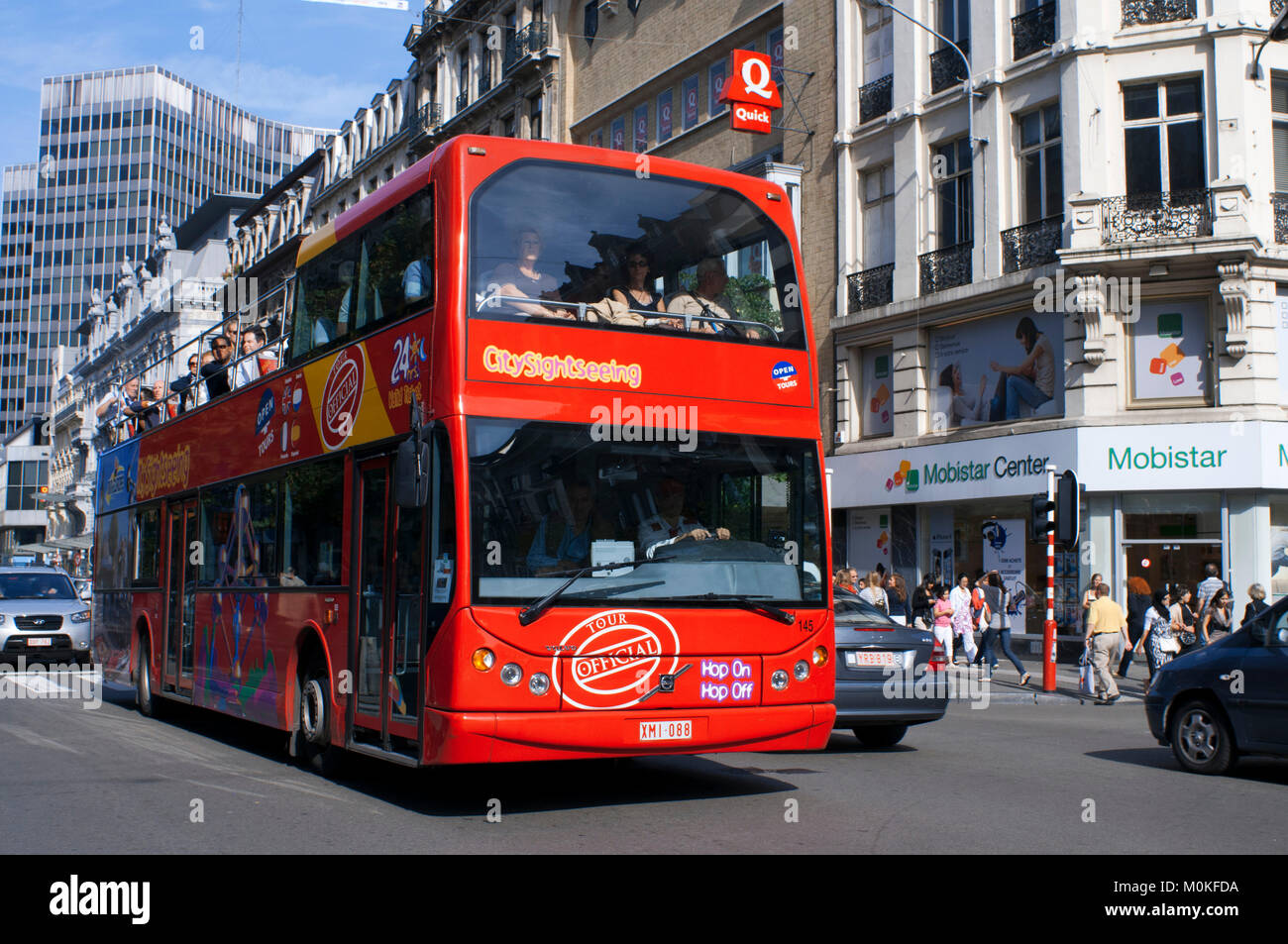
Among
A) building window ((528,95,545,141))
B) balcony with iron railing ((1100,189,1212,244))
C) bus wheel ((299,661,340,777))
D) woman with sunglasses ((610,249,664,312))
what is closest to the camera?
woman with sunglasses ((610,249,664,312))

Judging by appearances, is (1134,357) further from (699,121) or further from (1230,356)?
(699,121)

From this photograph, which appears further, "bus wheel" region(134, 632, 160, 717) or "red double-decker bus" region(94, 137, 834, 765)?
"bus wheel" region(134, 632, 160, 717)

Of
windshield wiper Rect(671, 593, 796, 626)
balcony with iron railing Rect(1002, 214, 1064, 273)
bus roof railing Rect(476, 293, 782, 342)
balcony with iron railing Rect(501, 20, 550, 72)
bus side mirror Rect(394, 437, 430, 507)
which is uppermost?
balcony with iron railing Rect(501, 20, 550, 72)

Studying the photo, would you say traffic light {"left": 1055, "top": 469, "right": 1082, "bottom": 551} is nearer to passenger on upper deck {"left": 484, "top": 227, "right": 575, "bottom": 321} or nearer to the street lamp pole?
the street lamp pole

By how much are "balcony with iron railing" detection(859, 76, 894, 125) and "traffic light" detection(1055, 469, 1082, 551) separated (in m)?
12.9

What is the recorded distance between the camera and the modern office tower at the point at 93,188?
420 ft

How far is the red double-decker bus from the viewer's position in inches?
317

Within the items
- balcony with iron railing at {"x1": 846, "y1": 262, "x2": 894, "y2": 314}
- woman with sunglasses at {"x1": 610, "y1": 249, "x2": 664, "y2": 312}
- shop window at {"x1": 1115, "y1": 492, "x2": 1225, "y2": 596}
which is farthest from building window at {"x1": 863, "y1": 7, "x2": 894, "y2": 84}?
woman with sunglasses at {"x1": 610, "y1": 249, "x2": 664, "y2": 312}

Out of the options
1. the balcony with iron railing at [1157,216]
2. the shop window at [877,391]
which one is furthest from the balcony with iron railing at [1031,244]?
the shop window at [877,391]

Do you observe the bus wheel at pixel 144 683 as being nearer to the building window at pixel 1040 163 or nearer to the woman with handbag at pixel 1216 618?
the woman with handbag at pixel 1216 618

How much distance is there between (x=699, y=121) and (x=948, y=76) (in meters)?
9.04

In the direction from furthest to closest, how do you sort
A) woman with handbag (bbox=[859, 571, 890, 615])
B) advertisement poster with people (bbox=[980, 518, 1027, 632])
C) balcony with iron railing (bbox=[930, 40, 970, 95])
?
balcony with iron railing (bbox=[930, 40, 970, 95]), advertisement poster with people (bbox=[980, 518, 1027, 632]), woman with handbag (bbox=[859, 571, 890, 615])

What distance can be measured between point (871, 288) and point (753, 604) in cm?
2196
